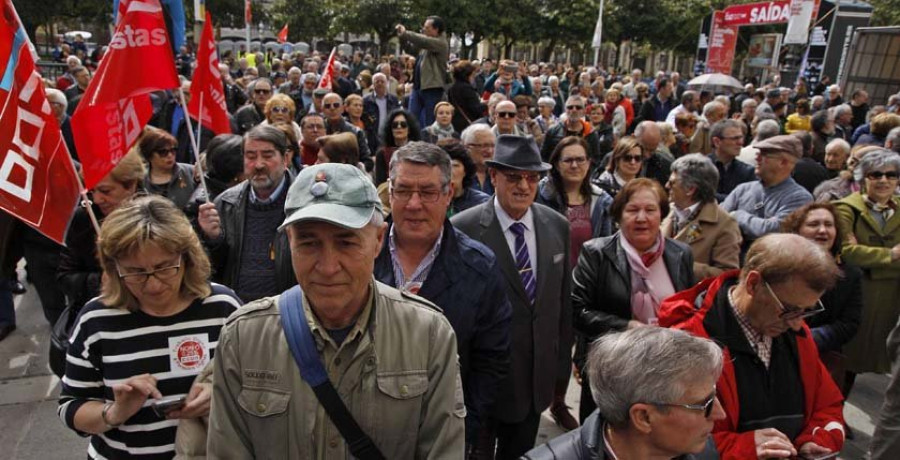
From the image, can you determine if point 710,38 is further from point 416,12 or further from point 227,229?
point 227,229

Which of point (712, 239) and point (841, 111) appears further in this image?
point (841, 111)

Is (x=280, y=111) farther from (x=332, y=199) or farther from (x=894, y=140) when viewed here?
(x=894, y=140)

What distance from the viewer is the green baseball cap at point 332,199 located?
1.68 meters

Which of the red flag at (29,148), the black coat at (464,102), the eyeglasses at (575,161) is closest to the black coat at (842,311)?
the eyeglasses at (575,161)

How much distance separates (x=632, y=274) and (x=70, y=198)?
2.95 m

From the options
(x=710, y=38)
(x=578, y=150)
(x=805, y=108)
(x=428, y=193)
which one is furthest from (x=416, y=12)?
(x=428, y=193)

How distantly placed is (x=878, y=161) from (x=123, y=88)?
4.93 m

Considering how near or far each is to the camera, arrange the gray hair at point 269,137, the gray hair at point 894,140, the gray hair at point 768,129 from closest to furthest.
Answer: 1. the gray hair at point 269,137
2. the gray hair at point 768,129
3. the gray hair at point 894,140

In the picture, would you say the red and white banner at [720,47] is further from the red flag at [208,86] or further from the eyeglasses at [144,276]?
the eyeglasses at [144,276]

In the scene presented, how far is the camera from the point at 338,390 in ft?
5.49

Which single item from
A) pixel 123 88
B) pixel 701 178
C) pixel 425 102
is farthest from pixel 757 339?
pixel 425 102

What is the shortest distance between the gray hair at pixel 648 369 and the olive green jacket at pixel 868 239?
301 centimetres

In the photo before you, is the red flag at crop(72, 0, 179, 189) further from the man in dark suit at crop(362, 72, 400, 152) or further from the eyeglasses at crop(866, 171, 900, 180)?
the man in dark suit at crop(362, 72, 400, 152)

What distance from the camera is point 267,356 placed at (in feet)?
5.49
